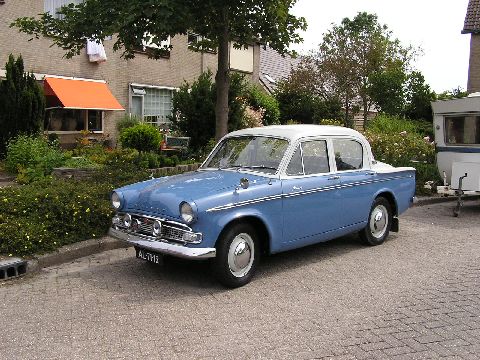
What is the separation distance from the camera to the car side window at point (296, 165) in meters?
6.12

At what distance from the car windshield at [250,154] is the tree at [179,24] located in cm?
216

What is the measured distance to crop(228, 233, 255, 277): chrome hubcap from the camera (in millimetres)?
5371

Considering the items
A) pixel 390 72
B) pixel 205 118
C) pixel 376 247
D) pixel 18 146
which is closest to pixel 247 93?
pixel 205 118

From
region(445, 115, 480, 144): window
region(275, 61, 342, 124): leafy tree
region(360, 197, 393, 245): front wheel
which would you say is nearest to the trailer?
region(445, 115, 480, 144): window

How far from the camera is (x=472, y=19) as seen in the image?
2719cm

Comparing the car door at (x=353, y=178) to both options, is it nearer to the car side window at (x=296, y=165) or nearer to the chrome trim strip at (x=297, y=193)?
the chrome trim strip at (x=297, y=193)

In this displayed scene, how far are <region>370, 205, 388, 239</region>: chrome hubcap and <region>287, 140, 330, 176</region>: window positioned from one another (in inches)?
51.8

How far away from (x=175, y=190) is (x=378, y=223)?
3.38 metres

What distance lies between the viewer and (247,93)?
1962 cm

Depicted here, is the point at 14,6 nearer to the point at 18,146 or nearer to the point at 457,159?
the point at 18,146

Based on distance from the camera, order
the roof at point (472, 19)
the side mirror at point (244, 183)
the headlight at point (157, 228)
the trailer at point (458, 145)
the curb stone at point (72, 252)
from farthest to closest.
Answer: the roof at point (472, 19) → the trailer at point (458, 145) → the curb stone at point (72, 252) → the side mirror at point (244, 183) → the headlight at point (157, 228)

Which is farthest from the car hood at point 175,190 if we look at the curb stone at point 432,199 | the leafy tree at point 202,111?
the leafy tree at point 202,111

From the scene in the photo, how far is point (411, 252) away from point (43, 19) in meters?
7.27

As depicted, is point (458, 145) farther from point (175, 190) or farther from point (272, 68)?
point (272, 68)
